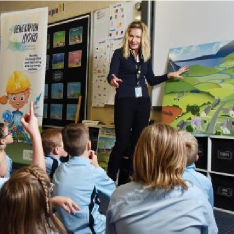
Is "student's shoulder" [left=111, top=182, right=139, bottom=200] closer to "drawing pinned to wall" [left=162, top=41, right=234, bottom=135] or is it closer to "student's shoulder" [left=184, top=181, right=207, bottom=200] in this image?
"student's shoulder" [left=184, top=181, right=207, bottom=200]

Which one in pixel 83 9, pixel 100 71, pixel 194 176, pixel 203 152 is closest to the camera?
pixel 194 176

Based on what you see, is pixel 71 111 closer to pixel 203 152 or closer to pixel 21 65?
pixel 21 65

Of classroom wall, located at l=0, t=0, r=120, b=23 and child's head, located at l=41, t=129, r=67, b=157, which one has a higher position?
classroom wall, located at l=0, t=0, r=120, b=23

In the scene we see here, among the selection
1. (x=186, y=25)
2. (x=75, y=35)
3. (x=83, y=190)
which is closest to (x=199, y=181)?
(x=83, y=190)

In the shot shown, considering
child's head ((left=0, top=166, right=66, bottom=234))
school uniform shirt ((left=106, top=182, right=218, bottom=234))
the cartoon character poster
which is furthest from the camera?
the cartoon character poster

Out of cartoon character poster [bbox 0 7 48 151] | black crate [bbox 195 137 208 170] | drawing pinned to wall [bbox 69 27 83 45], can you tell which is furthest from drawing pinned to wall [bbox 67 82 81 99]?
black crate [bbox 195 137 208 170]

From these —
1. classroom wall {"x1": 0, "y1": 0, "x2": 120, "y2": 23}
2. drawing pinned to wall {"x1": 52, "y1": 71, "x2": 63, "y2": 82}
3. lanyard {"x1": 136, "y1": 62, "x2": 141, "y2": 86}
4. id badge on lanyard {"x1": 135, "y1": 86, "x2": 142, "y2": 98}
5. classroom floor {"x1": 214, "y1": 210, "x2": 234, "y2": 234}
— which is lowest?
classroom floor {"x1": 214, "y1": 210, "x2": 234, "y2": 234}

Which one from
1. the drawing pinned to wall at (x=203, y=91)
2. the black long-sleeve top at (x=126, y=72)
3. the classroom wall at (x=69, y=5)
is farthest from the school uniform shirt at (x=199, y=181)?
the classroom wall at (x=69, y=5)

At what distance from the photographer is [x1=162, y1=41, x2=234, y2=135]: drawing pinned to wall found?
2924mm

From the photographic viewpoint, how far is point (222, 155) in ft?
9.36

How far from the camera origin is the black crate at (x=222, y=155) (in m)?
2.81

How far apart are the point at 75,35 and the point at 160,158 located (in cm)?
369

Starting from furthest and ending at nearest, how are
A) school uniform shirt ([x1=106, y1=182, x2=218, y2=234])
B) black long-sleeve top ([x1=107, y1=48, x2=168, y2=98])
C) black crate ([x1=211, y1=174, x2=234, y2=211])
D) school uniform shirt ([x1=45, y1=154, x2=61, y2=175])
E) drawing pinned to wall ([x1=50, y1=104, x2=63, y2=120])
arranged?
drawing pinned to wall ([x1=50, y1=104, x2=63, y2=120]), black long-sleeve top ([x1=107, y1=48, x2=168, y2=98]), black crate ([x1=211, y1=174, x2=234, y2=211]), school uniform shirt ([x1=45, y1=154, x2=61, y2=175]), school uniform shirt ([x1=106, y1=182, x2=218, y2=234])

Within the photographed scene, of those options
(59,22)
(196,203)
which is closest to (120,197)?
(196,203)
